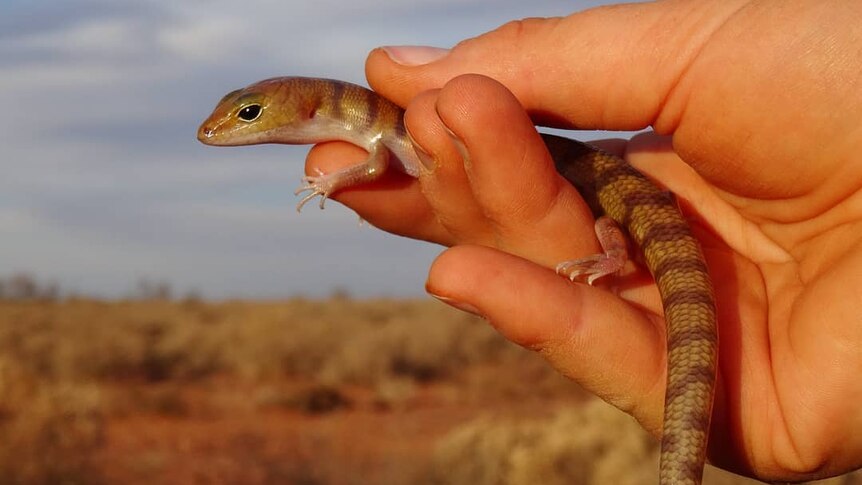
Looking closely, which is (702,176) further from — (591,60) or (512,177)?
(512,177)

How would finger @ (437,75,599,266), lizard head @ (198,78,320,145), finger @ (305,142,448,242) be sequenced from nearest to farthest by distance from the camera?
finger @ (437,75,599,266)
finger @ (305,142,448,242)
lizard head @ (198,78,320,145)

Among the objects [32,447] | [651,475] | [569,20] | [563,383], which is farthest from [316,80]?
[563,383]

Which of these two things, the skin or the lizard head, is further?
the lizard head

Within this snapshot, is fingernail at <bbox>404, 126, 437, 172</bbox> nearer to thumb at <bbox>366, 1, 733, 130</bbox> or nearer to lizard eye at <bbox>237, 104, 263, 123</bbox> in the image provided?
thumb at <bbox>366, 1, 733, 130</bbox>

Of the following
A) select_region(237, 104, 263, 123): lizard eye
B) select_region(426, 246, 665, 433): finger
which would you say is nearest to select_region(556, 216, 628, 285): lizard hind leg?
select_region(426, 246, 665, 433): finger

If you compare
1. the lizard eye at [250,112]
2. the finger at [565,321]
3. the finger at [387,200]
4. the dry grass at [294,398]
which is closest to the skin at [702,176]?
the finger at [565,321]

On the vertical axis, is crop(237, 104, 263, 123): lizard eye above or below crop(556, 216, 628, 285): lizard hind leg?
above

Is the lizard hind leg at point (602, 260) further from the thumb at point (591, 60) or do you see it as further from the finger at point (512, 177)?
the thumb at point (591, 60)
